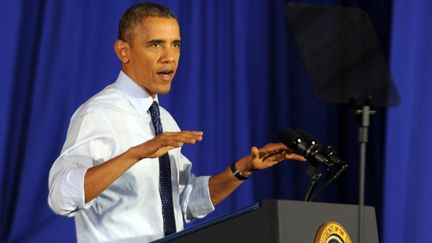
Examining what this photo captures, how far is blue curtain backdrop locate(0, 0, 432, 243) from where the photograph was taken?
2.84 meters

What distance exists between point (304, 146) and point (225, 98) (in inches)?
65.1

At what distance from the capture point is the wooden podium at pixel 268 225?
56.9 inches

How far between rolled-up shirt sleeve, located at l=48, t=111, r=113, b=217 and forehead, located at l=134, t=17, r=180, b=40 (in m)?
0.28

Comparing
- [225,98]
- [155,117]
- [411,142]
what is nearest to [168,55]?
[155,117]

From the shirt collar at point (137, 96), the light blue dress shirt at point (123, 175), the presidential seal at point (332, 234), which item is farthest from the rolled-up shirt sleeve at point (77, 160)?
the presidential seal at point (332, 234)

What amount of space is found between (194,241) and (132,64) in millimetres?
821

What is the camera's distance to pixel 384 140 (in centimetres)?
320

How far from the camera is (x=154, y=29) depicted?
2213mm

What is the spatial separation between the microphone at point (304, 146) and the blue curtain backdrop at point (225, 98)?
1367 mm

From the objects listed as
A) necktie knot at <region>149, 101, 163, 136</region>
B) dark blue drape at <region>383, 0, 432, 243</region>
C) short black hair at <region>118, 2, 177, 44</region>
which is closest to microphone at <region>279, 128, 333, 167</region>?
necktie knot at <region>149, 101, 163, 136</region>

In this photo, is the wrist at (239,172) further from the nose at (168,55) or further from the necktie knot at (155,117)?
the nose at (168,55)

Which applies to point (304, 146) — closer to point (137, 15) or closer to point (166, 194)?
point (166, 194)

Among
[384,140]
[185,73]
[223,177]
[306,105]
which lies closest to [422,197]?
[384,140]

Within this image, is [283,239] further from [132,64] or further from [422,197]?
[422,197]
